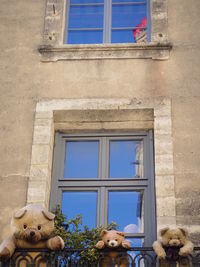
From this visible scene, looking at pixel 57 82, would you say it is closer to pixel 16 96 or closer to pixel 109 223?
pixel 16 96

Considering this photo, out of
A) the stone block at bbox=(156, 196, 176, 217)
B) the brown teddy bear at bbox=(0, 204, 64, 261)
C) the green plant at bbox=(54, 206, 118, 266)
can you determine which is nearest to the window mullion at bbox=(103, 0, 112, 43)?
the stone block at bbox=(156, 196, 176, 217)

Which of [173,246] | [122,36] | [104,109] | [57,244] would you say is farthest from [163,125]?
[57,244]

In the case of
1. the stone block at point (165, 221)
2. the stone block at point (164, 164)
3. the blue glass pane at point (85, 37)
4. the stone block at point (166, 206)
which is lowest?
the stone block at point (165, 221)

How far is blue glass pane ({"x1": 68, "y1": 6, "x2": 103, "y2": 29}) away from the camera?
9288 mm

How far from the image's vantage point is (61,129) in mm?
8375

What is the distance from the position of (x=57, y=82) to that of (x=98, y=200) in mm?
1744

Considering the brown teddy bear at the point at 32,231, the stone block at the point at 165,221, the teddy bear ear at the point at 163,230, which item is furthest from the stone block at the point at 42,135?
the teddy bear ear at the point at 163,230

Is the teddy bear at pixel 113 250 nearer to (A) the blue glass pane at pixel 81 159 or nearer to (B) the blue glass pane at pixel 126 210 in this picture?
(B) the blue glass pane at pixel 126 210

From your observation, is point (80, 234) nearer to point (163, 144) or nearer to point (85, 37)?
point (163, 144)

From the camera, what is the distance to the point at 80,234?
7016 mm

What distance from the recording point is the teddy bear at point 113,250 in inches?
253

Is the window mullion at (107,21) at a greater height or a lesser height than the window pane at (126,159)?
greater

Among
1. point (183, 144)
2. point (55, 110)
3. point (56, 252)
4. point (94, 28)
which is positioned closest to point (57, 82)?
point (55, 110)

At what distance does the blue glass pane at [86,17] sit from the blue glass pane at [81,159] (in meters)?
1.95
